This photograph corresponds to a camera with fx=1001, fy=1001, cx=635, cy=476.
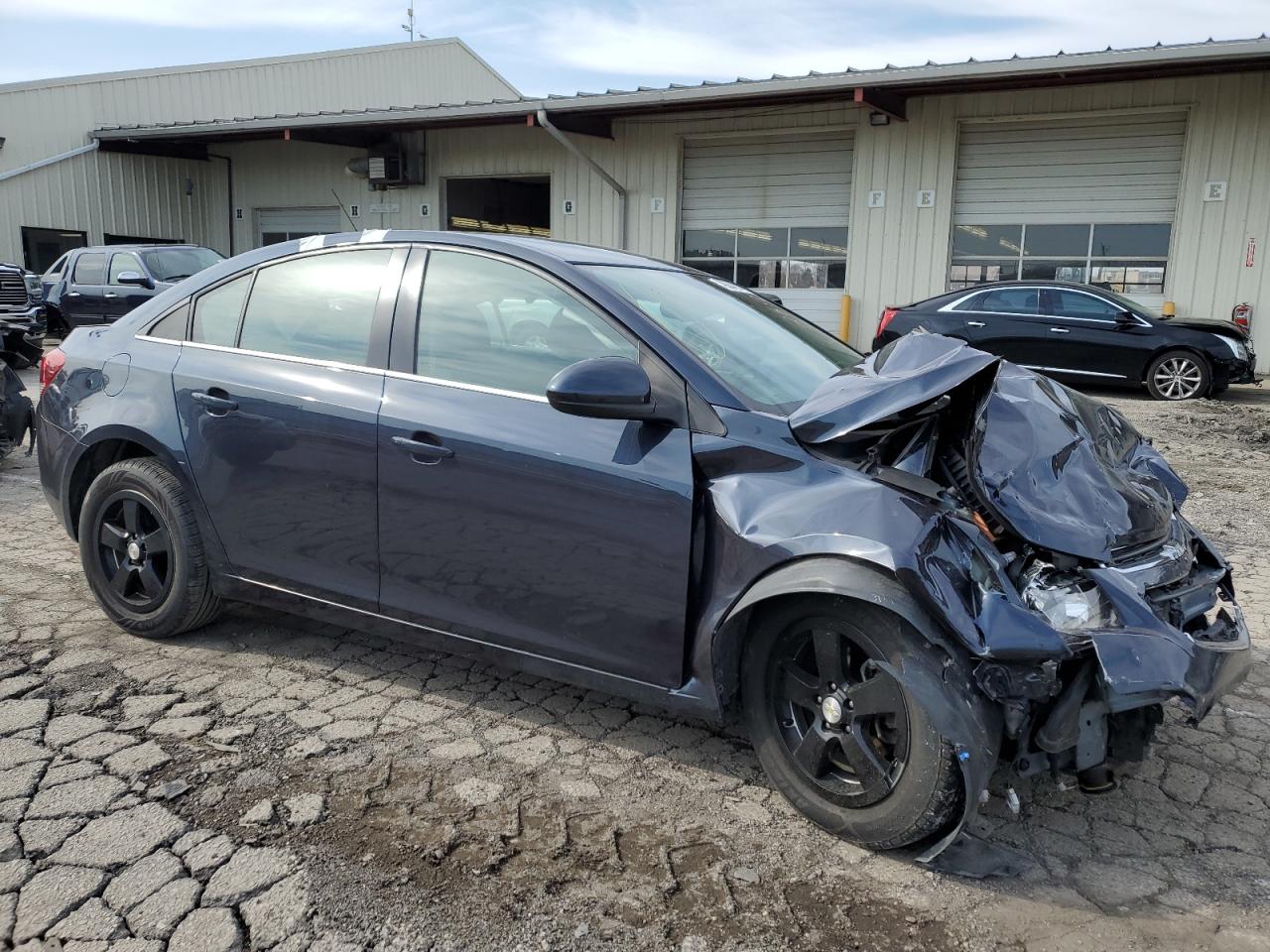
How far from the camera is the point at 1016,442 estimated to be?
282cm

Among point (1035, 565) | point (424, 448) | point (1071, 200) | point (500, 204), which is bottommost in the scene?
point (1035, 565)

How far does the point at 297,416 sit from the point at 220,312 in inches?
29.3

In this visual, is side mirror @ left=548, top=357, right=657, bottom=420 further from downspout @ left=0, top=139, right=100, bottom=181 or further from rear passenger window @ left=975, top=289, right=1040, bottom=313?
downspout @ left=0, top=139, right=100, bottom=181

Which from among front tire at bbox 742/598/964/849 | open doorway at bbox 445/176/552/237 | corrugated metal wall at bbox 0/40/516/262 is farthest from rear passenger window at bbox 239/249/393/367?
corrugated metal wall at bbox 0/40/516/262

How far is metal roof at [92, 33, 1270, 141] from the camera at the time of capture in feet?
42.6

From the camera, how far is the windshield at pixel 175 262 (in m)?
14.6

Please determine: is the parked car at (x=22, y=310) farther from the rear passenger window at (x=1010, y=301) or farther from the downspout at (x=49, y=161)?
the rear passenger window at (x=1010, y=301)

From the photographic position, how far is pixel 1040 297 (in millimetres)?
12664

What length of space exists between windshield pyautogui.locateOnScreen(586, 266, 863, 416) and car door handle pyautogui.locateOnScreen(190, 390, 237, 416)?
55.7 inches

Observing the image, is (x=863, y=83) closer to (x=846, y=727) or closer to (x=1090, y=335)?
(x=1090, y=335)

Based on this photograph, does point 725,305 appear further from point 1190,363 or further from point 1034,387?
point 1190,363

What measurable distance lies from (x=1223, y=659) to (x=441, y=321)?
98.4 inches

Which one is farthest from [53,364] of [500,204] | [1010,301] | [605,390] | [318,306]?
[500,204]

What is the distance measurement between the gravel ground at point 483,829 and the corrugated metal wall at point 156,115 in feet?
68.2
